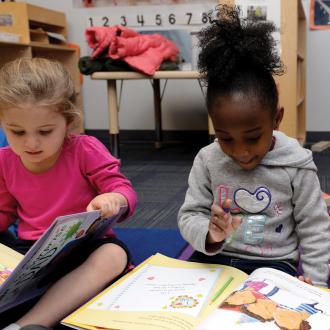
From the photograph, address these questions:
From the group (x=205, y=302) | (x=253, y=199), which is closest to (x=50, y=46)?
(x=253, y=199)

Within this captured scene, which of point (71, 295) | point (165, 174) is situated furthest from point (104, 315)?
point (165, 174)

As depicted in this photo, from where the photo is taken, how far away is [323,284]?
2.41ft

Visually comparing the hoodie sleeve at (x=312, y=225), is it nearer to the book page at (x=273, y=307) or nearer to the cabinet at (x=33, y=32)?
the book page at (x=273, y=307)

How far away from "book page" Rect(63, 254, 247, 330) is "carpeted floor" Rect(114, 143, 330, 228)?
2.11 ft

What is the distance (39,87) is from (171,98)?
88.7 inches

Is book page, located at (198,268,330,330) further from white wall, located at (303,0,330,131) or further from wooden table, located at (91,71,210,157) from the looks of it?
white wall, located at (303,0,330,131)

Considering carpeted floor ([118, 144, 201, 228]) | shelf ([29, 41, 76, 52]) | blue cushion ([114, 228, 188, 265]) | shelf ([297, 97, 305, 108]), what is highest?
shelf ([29, 41, 76, 52])

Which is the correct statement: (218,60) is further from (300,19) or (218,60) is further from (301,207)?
(300,19)

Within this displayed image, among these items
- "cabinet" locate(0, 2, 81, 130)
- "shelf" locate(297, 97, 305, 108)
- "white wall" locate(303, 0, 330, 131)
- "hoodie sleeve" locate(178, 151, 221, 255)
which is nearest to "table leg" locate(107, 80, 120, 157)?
"cabinet" locate(0, 2, 81, 130)

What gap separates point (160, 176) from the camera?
2.16 meters

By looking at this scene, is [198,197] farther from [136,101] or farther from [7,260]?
[136,101]

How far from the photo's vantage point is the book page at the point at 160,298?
0.63m

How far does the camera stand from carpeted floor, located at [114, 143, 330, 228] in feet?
5.06

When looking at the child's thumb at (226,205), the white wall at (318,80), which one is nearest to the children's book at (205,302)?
the child's thumb at (226,205)
